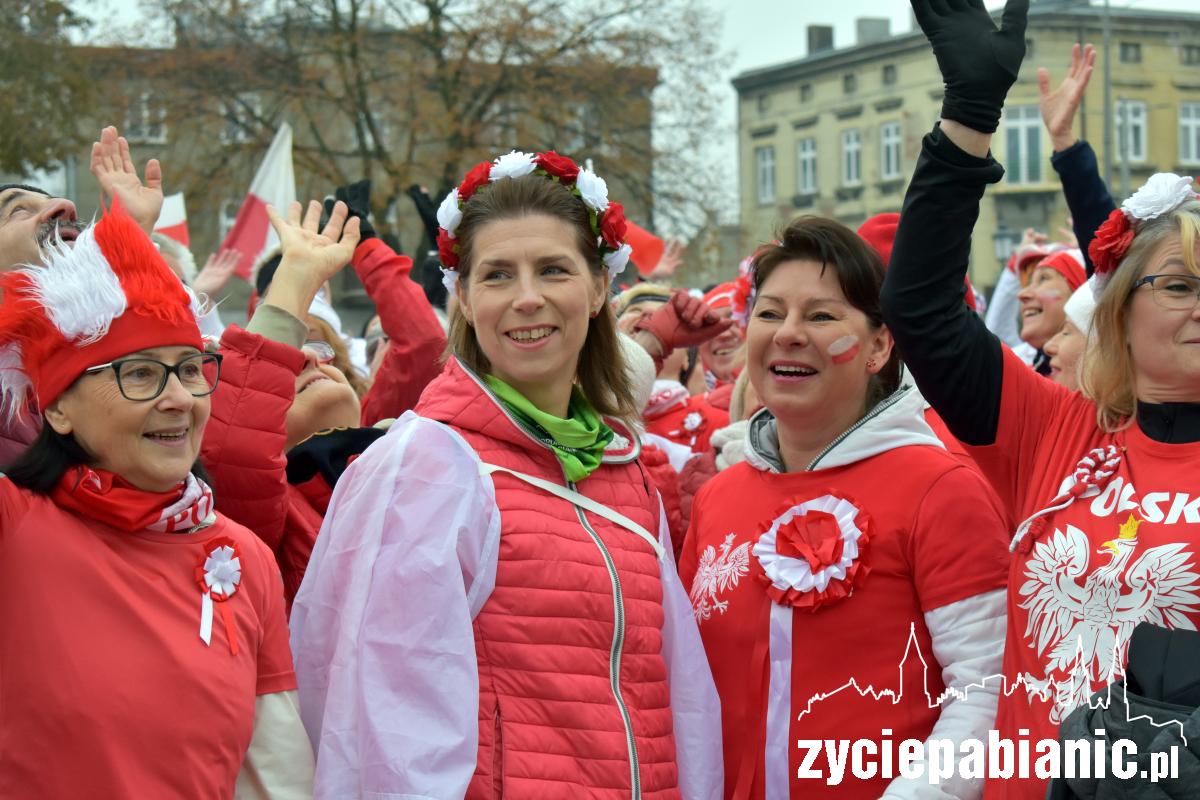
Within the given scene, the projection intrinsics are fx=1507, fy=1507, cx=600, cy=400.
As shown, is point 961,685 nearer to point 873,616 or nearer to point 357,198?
point 873,616

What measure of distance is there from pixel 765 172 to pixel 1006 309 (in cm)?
4709

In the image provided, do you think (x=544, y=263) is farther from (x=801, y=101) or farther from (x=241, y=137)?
(x=801, y=101)

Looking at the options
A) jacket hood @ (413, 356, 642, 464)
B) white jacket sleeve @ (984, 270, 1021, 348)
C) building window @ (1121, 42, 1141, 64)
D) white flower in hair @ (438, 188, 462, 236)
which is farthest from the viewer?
building window @ (1121, 42, 1141, 64)

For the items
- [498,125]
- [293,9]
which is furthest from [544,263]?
[293,9]

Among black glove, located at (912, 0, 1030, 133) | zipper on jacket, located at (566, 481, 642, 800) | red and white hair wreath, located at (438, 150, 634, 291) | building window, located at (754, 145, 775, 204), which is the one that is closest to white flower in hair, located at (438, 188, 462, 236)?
red and white hair wreath, located at (438, 150, 634, 291)

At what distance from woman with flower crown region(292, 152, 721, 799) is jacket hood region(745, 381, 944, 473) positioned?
44 cm

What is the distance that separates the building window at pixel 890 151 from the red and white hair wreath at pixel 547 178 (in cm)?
4852

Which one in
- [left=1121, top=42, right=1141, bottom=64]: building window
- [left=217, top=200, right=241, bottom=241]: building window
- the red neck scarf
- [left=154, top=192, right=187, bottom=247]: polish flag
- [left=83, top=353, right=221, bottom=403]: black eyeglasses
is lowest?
the red neck scarf

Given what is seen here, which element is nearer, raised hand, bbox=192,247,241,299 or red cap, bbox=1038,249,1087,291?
red cap, bbox=1038,249,1087,291

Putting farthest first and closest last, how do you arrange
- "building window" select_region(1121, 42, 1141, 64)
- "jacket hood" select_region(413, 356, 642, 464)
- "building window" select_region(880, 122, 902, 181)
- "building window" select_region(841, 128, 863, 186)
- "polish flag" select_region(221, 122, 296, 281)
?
"building window" select_region(841, 128, 863, 186), "building window" select_region(880, 122, 902, 181), "building window" select_region(1121, 42, 1141, 64), "polish flag" select_region(221, 122, 296, 281), "jacket hood" select_region(413, 356, 642, 464)

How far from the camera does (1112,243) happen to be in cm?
353

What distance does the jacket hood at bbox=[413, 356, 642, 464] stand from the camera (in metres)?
3.44

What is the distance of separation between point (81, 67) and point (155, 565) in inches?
756

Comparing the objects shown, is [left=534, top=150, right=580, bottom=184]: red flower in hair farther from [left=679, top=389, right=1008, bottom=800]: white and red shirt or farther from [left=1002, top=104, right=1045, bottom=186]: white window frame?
[left=1002, top=104, right=1045, bottom=186]: white window frame
